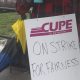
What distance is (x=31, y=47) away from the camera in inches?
145

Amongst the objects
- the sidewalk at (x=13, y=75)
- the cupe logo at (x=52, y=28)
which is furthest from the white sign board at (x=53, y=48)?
the sidewalk at (x=13, y=75)

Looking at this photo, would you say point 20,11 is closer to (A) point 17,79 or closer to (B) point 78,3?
(B) point 78,3

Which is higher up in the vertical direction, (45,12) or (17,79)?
(45,12)

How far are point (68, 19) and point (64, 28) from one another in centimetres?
10

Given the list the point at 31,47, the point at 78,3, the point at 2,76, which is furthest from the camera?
the point at 2,76

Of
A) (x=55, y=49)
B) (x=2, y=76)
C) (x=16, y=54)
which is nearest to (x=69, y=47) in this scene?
(x=55, y=49)

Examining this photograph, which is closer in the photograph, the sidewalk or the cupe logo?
the cupe logo

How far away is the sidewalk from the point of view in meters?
5.16

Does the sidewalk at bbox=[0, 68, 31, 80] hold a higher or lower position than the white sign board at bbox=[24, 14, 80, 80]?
lower

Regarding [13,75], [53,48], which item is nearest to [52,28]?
[53,48]

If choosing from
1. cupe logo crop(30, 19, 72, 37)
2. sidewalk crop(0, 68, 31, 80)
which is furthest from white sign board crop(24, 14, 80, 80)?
sidewalk crop(0, 68, 31, 80)

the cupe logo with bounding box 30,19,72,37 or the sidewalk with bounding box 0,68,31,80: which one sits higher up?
the cupe logo with bounding box 30,19,72,37

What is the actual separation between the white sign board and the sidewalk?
1.34 metres

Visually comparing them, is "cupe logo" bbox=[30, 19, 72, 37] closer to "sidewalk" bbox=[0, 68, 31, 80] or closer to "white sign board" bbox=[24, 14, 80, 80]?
"white sign board" bbox=[24, 14, 80, 80]
